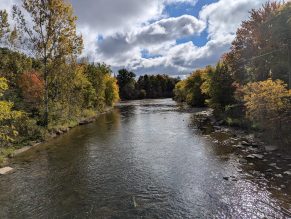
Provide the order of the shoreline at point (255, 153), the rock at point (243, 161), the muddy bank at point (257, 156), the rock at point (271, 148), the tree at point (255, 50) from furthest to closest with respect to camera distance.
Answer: the tree at point (255, 50), the rock at point (271, 148), the rock at point (243, 161), the shoreline at point (255, 153), the muddy bank at point (257, 156)

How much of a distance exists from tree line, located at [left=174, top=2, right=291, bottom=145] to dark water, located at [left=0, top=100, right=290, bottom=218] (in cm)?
433

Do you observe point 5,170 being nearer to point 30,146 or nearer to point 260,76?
point 30,146

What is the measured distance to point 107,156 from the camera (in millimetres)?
19781

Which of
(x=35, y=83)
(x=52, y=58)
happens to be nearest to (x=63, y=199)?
(x=52, y=58)

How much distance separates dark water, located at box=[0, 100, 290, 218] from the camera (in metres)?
11.1

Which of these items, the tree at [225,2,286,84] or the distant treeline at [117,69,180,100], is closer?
the tree at [225,2,286,84]

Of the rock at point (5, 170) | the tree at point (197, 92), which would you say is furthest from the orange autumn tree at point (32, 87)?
the tree at point (197, 92)

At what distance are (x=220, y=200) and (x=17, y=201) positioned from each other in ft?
29.2

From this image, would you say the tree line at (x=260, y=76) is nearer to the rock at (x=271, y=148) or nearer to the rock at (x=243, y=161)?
the rock at (x=271, y=148)

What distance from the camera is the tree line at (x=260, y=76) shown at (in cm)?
1997

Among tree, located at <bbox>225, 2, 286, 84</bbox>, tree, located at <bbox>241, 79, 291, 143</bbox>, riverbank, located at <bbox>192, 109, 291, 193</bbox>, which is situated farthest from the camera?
tree, located at <bbox>225, 2, 286, 84</bbox>

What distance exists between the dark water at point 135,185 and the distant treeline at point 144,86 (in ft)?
358

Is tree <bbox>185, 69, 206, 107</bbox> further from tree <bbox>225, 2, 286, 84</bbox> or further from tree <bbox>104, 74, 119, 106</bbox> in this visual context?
tree <bbox>225, 2, 286, 84</bbox>

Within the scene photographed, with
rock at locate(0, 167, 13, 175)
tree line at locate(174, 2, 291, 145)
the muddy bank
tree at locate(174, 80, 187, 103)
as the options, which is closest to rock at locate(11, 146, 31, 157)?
rock at locate(0, 167, 13, 175)
